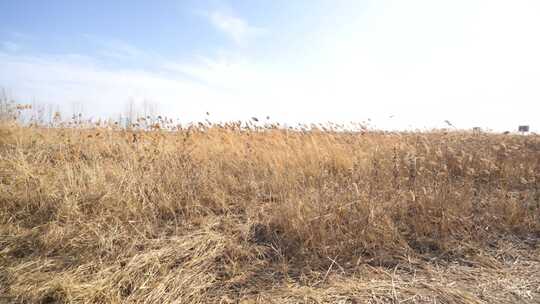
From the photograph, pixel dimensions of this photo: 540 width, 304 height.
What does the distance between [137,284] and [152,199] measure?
1.26 m

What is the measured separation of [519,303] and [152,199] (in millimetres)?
3301

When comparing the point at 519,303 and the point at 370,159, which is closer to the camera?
the point at 519,303

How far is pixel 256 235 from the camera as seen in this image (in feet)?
8.04

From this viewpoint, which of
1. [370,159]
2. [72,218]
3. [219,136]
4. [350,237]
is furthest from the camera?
[219,136]

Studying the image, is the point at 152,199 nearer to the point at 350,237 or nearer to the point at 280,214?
the point at 280,214

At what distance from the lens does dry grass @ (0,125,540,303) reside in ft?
5.82

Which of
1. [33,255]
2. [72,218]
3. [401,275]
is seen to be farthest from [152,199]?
[401,275]

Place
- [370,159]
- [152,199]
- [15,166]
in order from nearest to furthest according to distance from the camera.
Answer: [152,199] < [15,166] < [370,159]

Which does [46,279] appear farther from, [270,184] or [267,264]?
[270,184]

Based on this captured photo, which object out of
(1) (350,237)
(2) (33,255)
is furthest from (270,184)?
(2) (33,255)

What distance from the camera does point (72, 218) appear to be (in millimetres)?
2473

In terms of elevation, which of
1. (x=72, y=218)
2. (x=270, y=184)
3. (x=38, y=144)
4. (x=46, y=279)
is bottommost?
(x=46, y=279)

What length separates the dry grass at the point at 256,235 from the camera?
5.82 feet

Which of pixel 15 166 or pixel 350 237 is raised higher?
pixel 15 166
